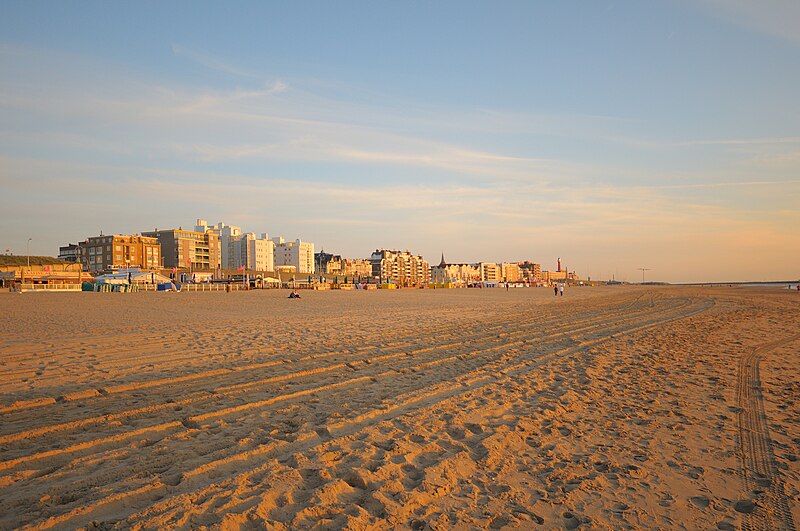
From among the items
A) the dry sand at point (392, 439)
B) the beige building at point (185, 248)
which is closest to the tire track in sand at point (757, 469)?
the dry sand at point (392, 439)

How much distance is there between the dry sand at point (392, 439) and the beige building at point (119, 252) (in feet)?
421

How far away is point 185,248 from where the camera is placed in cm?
13888

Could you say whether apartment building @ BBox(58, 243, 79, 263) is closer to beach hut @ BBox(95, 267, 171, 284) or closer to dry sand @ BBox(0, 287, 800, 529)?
beach hut @ BBox(95, 267, 171, 284)

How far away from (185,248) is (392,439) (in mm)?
147900

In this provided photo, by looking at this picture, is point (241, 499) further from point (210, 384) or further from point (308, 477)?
point (210, 384)

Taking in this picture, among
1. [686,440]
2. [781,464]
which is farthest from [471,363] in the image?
[781,464]

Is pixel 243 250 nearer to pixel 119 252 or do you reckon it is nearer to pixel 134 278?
pixel 119 252

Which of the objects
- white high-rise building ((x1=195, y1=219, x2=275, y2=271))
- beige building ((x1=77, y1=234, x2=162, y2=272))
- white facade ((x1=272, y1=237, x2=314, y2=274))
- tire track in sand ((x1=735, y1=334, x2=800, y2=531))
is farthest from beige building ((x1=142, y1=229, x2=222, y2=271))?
tire track in sand ((x1=735, y1=334, x2=800, y2=531))

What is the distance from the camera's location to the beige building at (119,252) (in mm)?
124000

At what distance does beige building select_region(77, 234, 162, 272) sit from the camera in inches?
4882

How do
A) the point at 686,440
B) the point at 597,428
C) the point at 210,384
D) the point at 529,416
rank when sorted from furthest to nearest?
the point at 210,384 → the point at 529,416 → the point at 597,428 → the point at 686,440

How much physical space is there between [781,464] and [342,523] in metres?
4.55

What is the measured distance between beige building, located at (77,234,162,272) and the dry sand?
128 m

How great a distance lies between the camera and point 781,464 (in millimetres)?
4836
